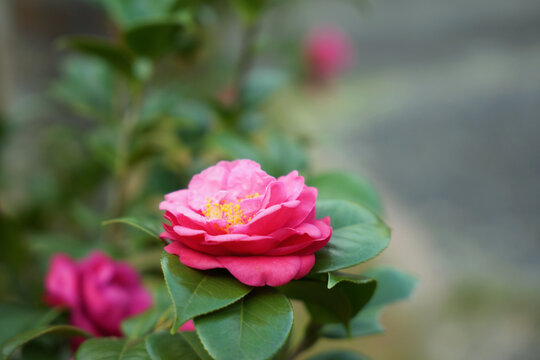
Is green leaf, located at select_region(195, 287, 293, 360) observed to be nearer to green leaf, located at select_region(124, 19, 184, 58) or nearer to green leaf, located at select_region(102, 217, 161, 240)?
green leaf, located at select_region(102, 217, 161, 240)

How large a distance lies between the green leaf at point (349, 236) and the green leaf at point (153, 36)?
0.28m

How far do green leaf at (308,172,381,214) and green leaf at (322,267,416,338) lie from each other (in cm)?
9

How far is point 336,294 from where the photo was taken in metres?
0.37

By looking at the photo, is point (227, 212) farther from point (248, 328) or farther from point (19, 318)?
Result: point (19, 318)

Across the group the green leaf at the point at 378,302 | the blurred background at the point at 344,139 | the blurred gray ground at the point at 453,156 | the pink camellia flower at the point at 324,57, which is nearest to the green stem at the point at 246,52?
the blurred background at the point at 344,139

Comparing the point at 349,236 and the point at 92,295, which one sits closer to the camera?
Result: the point at 349,236

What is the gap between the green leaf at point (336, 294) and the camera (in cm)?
35

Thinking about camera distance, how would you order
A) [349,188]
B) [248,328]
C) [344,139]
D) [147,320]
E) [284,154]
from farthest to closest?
[344,139] < [284,154] < [349,188] < [147,320] < [248,328]

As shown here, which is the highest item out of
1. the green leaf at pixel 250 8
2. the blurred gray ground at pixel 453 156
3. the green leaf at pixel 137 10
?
the green leaf at pixel 250 8

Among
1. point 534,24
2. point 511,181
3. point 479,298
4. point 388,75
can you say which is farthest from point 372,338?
point 534,24

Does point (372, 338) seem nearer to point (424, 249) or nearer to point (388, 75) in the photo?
point (424, 249)

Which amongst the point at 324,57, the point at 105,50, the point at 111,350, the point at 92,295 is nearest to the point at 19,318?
the point at 92,295

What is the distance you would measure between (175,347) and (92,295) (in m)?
0.17

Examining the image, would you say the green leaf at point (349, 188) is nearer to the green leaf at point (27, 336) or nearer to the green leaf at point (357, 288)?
the green leaf at point (357, 288)
